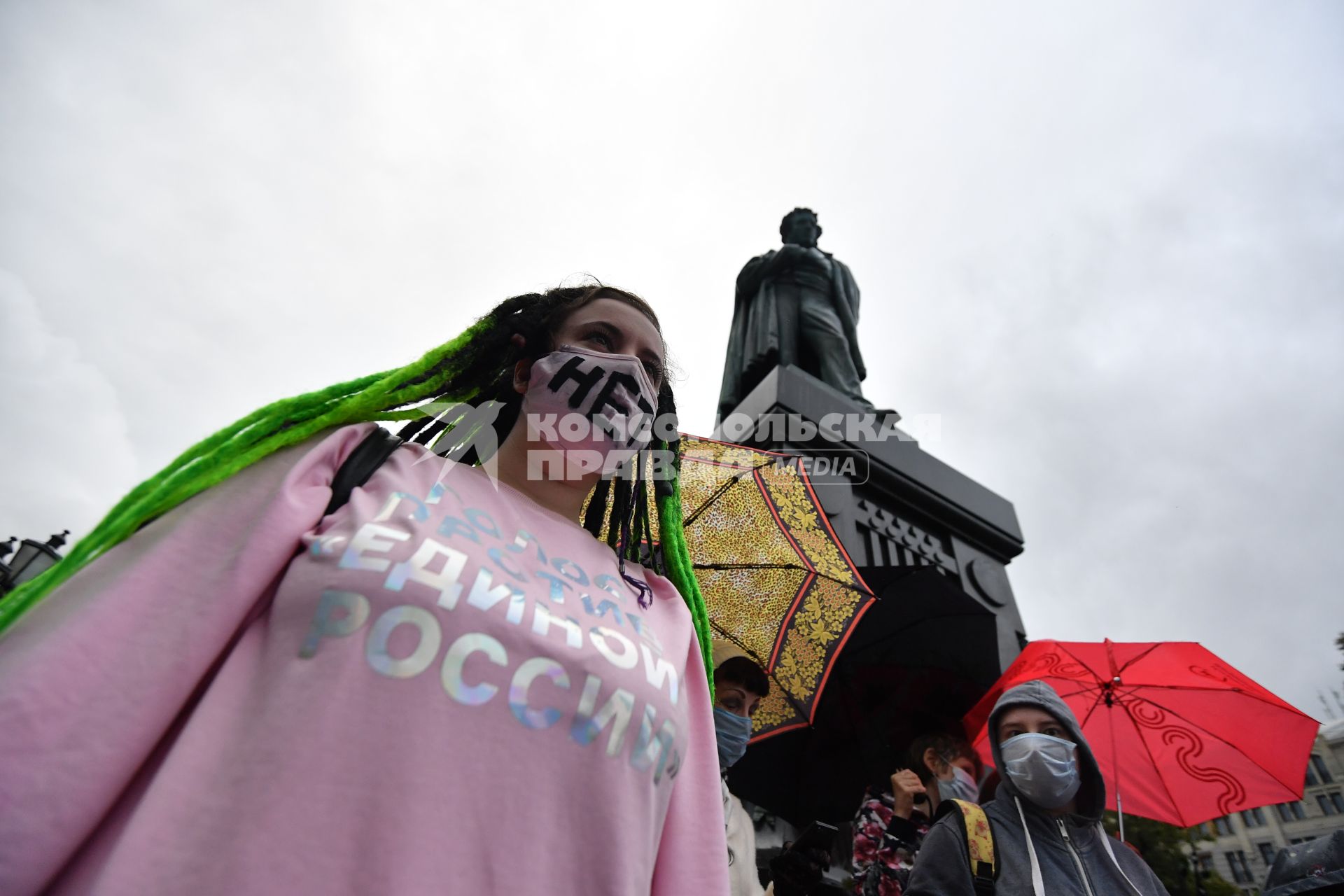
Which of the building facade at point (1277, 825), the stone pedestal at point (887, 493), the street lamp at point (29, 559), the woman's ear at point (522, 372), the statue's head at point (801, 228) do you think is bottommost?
the woman's ear at point (522, 372)

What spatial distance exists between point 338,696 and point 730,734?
6.79 feet

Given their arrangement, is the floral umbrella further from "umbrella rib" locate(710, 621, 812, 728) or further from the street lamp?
the street lamp

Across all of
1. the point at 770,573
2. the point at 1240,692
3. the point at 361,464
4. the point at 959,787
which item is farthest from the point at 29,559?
the point at 1240,692

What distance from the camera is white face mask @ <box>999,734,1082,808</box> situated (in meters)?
2.31

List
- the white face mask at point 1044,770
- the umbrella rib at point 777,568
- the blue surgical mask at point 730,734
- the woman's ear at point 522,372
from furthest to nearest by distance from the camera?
the umbrella rib at point 777,568 → the blue surgical mask at point 730,734 → the white face mask at point 1044,770 → the woman's ear at point 522,372

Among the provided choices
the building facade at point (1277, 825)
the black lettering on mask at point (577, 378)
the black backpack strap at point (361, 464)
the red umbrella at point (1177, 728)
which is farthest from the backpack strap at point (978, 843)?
the building facade at point (1277, 825)

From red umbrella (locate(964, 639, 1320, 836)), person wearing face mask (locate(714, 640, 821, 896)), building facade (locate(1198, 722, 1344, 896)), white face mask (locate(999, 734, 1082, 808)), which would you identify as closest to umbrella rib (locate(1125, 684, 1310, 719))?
red umbrella (locate(964, 639, 1320, 836))

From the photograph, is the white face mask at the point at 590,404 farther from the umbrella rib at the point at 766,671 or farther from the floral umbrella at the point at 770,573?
the umbrella rib at the point at 766,671

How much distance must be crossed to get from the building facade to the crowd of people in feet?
174

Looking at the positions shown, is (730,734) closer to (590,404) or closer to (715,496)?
(715,496)

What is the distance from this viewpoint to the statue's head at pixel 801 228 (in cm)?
810

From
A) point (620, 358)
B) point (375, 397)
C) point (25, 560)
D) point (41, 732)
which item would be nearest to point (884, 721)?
point (620, 358)

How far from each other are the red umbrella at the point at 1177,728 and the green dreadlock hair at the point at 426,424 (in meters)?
2.57

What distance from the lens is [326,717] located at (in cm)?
78
